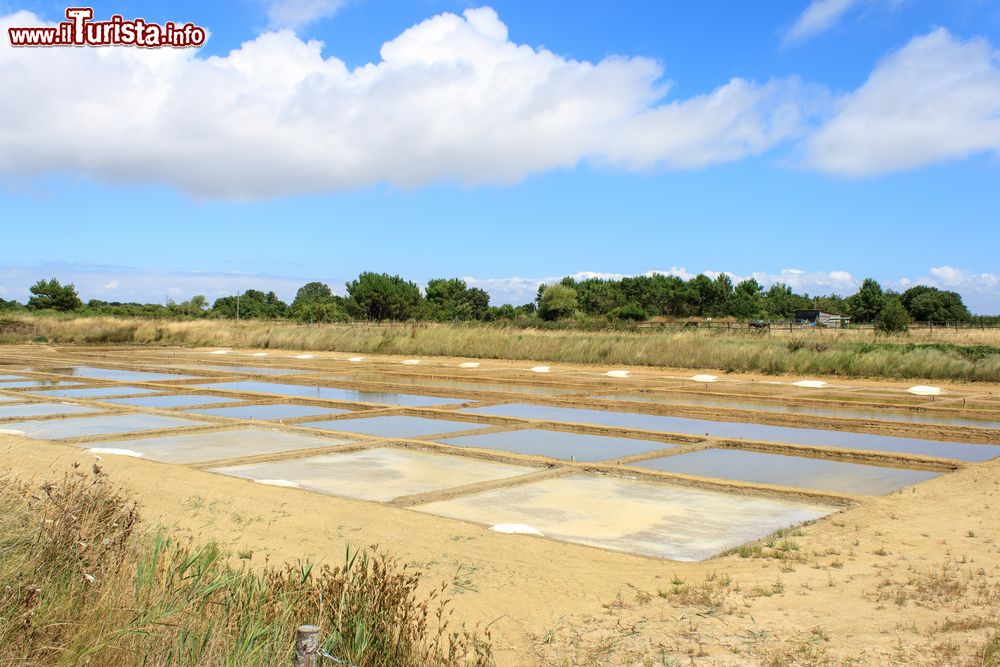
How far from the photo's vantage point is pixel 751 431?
10.5 meters

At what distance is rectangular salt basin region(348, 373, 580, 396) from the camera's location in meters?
15.6

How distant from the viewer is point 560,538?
17.3 feet

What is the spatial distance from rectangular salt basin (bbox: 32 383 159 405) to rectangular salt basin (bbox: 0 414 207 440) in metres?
3.06

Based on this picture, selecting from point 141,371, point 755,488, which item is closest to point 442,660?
point 755,488

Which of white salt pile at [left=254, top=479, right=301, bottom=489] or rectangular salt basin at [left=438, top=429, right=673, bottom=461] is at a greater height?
white salt pile at [left=254, top=479, right=301, bottom=489]

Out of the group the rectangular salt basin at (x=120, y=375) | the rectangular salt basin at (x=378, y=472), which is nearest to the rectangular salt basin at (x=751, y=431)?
the rectangular salt basin at (x=378, y=472)

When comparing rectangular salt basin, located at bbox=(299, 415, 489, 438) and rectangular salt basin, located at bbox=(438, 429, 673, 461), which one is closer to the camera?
rectangular salt basin, located at bbox=(438, 429, 673, 461)

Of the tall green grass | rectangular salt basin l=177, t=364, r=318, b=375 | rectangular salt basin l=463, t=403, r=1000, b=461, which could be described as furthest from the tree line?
the tall green grass

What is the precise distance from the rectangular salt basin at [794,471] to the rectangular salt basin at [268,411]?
5.46 metres

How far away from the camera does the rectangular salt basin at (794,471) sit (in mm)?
7152

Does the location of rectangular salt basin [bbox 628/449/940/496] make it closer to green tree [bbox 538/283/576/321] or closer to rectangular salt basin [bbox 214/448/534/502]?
rectangular salt basin [bbox 214/448/534/502]

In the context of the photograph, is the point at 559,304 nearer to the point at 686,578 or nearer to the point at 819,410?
the point at 819,410

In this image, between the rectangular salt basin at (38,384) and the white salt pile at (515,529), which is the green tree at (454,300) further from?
the white salt pile at (515,529)

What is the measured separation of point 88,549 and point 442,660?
1418 millimetres
